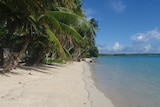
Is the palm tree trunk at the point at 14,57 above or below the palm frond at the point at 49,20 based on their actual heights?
below

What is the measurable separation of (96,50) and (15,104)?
276 feet

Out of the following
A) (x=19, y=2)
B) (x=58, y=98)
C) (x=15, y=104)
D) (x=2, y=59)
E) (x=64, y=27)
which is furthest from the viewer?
(x=2, y=59)

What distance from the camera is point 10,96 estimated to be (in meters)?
7.54

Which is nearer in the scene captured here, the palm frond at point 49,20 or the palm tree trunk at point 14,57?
the palm frond at point 49,20

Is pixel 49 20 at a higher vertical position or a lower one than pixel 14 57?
higher

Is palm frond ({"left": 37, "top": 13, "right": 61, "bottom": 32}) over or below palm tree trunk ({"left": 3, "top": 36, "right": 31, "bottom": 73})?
over

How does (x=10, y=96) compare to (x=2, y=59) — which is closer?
(x=10, y=96)

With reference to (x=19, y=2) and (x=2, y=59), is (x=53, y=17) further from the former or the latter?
(x=2, y=59)

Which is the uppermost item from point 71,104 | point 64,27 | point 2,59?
point 64,27

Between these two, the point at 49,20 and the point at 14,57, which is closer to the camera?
the point at 49,20

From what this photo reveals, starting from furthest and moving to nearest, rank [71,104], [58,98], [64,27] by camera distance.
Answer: [64,27]
[58,98]
[71,104]

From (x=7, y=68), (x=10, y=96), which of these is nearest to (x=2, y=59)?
(x=7, y=68)

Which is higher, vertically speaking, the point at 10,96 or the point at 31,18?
the point at 31,18

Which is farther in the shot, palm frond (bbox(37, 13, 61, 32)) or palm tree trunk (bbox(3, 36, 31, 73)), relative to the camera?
palm tree trunk (bbox(3, 36, 31, 73))
